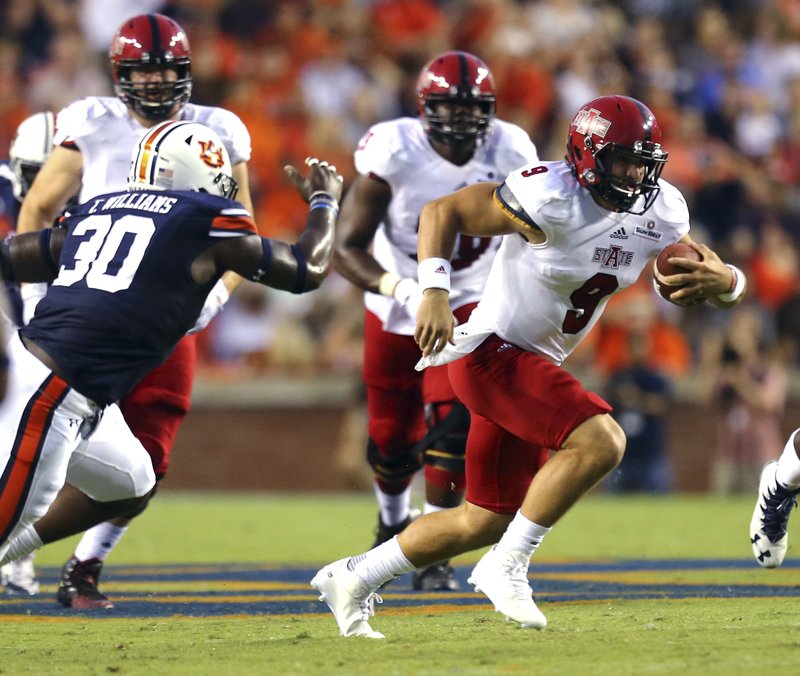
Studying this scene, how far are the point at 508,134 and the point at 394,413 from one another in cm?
126

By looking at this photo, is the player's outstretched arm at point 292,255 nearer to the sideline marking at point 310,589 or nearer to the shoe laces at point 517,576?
the shoe laces at point 517,576

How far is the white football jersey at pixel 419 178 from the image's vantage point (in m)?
6.08

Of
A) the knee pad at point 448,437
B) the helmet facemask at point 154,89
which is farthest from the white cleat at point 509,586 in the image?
the helmet facemask at point 154,89

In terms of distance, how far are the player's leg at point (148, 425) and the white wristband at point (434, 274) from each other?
1.41 m

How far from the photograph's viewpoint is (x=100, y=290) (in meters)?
4.28

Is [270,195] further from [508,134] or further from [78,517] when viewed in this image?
[78,517]

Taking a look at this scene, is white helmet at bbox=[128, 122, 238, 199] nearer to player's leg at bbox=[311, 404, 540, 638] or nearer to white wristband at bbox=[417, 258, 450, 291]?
white wristband at bbox=[417, 258, 450, 291]

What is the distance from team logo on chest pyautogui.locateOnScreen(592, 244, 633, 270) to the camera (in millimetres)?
4641

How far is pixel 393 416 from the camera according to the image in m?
6.25

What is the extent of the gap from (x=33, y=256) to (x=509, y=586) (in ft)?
6.02

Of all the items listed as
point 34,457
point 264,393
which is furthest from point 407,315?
point 264,393

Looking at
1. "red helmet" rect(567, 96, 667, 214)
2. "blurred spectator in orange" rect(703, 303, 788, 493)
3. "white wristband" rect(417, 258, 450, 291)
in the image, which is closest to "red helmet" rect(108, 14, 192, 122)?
"white wristband" rect(417, 258, 450, 291)

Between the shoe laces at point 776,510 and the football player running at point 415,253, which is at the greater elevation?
the football player running at point 415,253

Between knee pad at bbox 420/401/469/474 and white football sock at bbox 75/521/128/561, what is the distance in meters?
1.24
